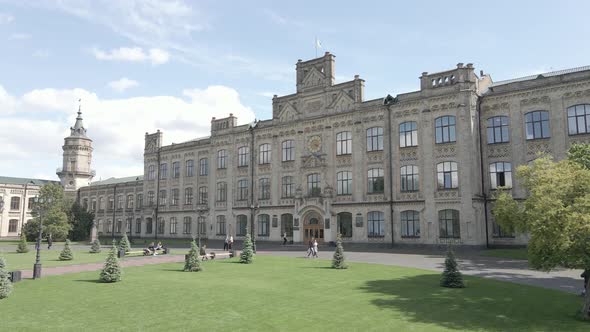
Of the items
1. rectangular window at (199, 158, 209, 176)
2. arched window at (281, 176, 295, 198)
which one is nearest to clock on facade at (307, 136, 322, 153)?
arched window at (281, 176, 295, 198)

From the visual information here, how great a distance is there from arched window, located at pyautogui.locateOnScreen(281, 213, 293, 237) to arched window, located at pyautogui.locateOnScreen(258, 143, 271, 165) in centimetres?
753

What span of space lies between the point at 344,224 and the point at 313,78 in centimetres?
1793

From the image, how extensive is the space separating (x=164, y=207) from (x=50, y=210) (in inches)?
659

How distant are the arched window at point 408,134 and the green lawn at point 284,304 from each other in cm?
2227

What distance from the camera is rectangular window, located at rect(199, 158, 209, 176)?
207 feet

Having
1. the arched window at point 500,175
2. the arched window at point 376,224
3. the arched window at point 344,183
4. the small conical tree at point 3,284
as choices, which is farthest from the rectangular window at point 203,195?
the small conical tree at point 3,284

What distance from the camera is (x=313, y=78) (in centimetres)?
5162

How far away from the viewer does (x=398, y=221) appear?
43.5 meters

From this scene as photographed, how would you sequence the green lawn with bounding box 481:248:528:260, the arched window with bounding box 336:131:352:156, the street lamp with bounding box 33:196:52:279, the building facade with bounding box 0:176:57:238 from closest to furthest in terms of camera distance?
the street lamp with bounding box 33:196:52:279 → the green lawn with bounding box 481:248:528:260 → the arched window with bounding box 336:131:352:156 → the building facade with bounding box 0:176:57:238

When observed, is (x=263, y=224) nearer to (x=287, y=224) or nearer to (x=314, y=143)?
(x=287, y=224)

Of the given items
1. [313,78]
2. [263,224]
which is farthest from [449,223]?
[263,224]

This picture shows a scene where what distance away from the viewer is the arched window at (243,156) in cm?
5747

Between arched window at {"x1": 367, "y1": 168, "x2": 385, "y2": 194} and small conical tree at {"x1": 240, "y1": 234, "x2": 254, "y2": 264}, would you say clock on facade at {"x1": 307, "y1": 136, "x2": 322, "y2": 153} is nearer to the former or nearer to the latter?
arched window at {"x1": 367, "y1": 168, "x2": 385, "y2": 194}

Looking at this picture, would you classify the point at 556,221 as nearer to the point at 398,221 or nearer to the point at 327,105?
the point at 398,221
